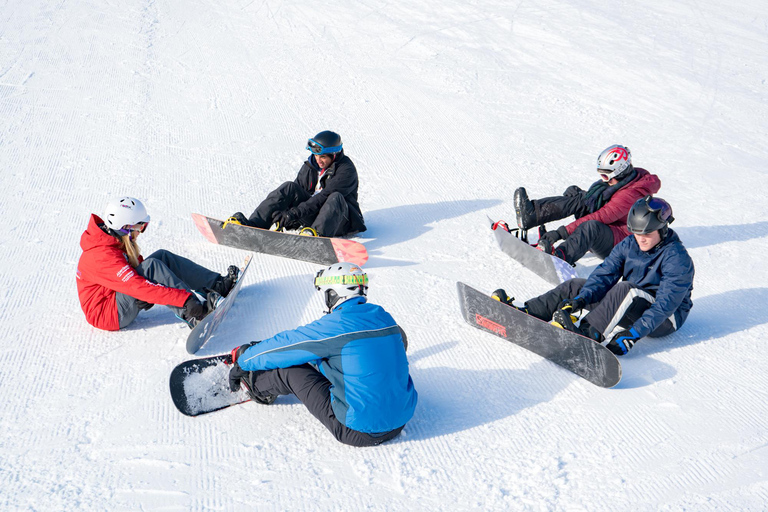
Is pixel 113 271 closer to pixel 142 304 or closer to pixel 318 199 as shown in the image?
pixel 142 304

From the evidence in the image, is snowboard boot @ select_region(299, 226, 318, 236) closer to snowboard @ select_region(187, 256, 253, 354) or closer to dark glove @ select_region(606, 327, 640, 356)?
snowboard @ select_region(187, 256, 253, 354)

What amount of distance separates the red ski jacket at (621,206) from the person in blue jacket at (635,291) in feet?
3.46

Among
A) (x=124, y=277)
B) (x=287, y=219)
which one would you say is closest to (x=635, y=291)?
(x=287, y=219)

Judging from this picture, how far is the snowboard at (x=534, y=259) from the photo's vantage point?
5051mm

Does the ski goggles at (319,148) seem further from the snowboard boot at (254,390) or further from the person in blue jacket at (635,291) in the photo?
the snowboard boot at (254,390)

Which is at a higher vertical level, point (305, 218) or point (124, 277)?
point (124, 277)

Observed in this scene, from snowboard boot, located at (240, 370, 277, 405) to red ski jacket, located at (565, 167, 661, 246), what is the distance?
3.16m

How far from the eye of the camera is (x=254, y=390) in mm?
3430

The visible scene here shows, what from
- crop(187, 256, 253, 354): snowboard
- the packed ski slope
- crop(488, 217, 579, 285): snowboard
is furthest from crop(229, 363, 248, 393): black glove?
crop(488, 217, 579, 285): snowboard

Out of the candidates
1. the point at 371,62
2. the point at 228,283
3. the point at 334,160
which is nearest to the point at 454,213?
the point at 334,160

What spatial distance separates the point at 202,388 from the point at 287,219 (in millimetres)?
2173

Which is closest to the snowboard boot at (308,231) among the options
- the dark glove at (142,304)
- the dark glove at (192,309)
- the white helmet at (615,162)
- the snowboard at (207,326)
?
the snowboard at (207,326)

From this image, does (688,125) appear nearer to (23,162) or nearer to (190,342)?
(190,342)

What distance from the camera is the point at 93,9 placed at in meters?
11.3
